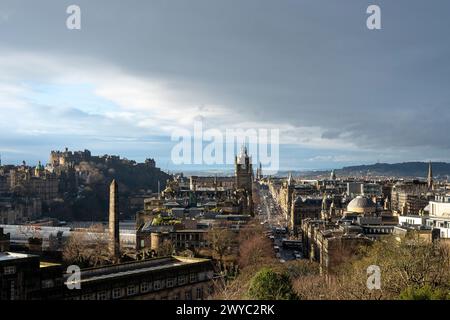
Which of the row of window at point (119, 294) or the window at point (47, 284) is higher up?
the window at point (47, 284)

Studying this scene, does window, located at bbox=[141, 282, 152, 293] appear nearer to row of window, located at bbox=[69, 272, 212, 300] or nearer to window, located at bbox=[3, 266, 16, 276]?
row of window, located at bbox=[69, 272, 212, 300]

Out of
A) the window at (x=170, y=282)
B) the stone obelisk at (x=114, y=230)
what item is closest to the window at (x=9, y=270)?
the window at (x=170, y=282)

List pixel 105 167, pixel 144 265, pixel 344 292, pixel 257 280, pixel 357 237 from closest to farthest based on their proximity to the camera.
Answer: pixel 257 280, pixel 344 292, pixel 144 265, pixel 357 237, pixel 105 167

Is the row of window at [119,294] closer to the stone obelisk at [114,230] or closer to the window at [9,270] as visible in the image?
the window at [9,270]

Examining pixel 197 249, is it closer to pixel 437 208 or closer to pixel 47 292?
pixel 47 292

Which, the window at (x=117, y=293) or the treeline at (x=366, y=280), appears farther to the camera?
the window at (x=117, y=293)

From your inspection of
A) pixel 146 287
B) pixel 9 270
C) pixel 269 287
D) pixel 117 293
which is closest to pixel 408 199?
pixel 146 287

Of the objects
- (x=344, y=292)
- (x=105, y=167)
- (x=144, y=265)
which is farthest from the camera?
(x=105, y=167)

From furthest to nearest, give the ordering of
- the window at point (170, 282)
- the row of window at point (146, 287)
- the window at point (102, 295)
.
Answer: the window at point (170, 282) < the row of window at point (146, 287) < the window at point (102, 295)

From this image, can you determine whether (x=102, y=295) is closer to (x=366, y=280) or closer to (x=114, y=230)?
(x=366, y=280)
